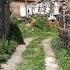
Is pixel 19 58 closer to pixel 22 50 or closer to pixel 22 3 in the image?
pixel 22 50

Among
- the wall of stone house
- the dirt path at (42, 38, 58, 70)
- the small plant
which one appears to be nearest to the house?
the dirt path at (42, 38, 58, 70)

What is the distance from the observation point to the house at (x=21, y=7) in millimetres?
45434

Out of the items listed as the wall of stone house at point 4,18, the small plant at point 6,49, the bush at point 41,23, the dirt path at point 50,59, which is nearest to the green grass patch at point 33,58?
the dirt path at point 50,59

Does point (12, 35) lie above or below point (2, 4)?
below

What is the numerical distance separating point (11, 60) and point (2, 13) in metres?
4.92

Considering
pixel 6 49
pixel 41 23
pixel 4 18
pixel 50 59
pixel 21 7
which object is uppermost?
pixel 4 18

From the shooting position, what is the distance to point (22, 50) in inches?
957

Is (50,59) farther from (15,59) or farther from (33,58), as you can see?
(15,59)

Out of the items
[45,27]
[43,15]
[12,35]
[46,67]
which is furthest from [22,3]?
[46,67]

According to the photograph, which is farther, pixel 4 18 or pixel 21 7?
pixel 21 7

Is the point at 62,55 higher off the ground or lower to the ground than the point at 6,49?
lower

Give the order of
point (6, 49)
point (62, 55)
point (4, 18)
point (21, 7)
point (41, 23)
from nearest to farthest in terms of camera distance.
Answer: point (62, 55)
point (6, 49)
point (4, 18)
point (41, 23)
point (21, 7)

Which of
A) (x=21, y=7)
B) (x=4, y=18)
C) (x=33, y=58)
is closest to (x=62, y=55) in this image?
(x=33, y=58)

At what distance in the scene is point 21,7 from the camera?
4631 cm
